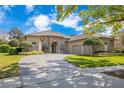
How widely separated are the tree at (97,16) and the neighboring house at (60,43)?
7.21 m

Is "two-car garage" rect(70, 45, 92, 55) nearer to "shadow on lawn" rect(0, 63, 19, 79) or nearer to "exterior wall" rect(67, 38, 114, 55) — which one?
"exterior wall" rect(67, 38, 114, 55)

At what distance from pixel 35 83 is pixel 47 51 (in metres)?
14.0

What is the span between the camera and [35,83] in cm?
538

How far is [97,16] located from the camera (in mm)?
9016

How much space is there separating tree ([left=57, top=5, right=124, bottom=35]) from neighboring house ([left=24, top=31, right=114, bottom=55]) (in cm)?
721

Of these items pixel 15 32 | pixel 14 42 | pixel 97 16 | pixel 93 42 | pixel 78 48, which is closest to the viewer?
pixel 97 16

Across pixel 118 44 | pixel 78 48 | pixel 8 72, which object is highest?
pixel 118 44

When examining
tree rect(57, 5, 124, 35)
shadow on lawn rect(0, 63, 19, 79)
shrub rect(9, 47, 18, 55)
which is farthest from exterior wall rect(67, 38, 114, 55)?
shadow on lawn rect(0, 63, 19, 79)

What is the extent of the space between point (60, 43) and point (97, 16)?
11.4 m

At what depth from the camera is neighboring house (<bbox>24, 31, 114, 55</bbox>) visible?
692 inches

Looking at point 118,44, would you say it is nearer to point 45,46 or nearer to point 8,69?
point 45,46

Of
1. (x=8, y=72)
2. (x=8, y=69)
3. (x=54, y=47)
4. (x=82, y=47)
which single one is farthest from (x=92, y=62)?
(x=54, y=47)

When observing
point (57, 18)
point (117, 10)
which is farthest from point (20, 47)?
point (117, 10)
